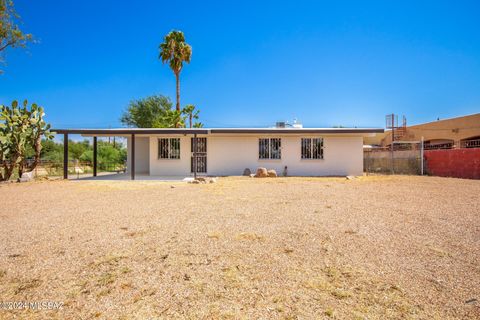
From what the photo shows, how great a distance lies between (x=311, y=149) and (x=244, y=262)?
41.7ft

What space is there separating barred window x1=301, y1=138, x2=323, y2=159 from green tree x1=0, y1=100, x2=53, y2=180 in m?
13.3

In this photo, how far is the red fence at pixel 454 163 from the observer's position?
12312 millimetres

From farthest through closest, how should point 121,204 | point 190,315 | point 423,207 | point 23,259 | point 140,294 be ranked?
point 121,204 < point 423,207 < point 23,259 < point 140,294 < point 190,315

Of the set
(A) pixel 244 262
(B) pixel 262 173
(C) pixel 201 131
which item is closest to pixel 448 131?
(B) pixel 262 173

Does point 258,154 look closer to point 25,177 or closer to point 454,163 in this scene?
point 454,163

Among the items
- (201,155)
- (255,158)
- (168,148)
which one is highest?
(168,148)

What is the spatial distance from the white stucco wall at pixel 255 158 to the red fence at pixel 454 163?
3691 millimetres

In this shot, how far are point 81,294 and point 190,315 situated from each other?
1.17 meters

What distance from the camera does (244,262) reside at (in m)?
3.18

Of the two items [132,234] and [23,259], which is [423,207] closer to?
[132,234]

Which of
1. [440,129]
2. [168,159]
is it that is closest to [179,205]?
[168,159]

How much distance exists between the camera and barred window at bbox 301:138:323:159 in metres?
15.0

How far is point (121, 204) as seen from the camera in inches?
267

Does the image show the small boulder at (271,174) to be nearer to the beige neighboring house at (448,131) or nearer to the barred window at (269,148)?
the barred window at (269,148)
